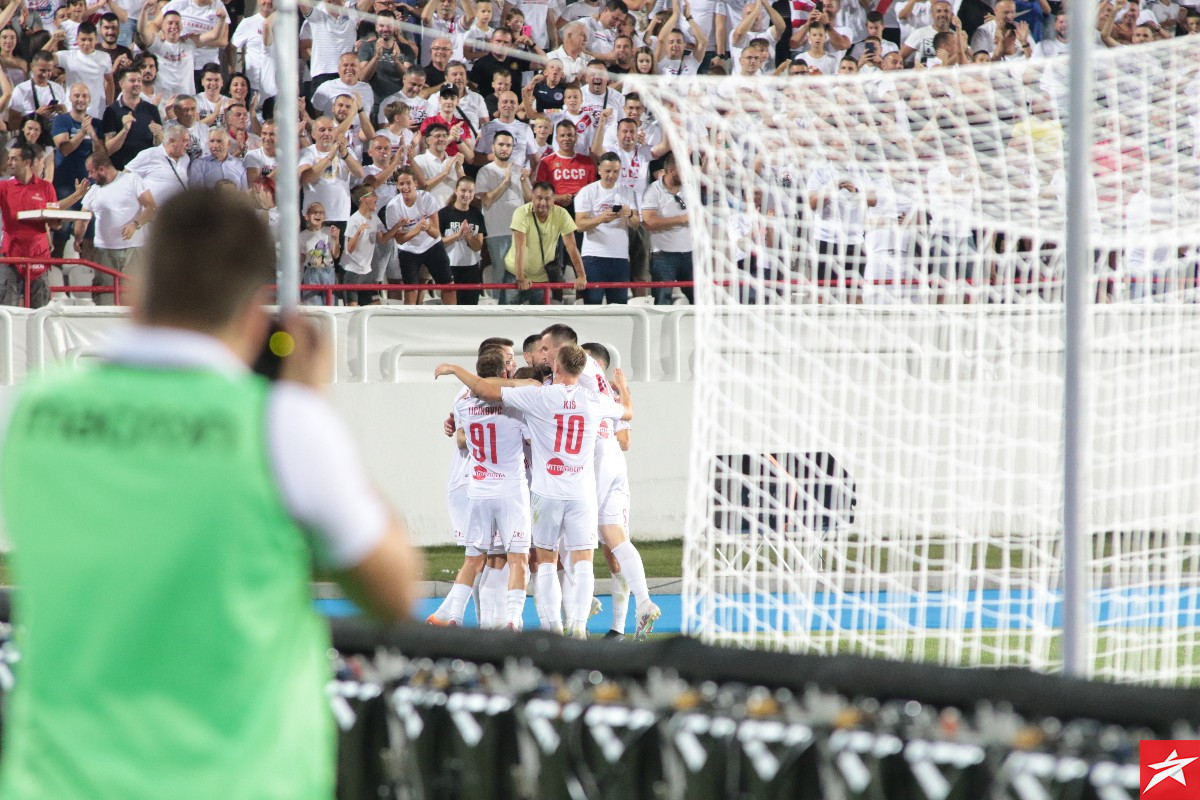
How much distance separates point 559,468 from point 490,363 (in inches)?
34.5

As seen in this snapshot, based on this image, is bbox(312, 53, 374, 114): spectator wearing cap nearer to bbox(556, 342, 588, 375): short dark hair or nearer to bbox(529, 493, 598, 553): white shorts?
bbox(556, 342, 588, 375): short dark hair

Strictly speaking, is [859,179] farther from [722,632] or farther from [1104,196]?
[722,632]

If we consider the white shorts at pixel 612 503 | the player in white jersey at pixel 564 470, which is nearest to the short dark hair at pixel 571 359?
the player in white jersey at pixel 564 470

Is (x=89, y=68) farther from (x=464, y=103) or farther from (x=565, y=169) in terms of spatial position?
(x=565, y=169)

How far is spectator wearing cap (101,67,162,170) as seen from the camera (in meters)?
14.0

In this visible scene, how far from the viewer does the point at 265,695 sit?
83.2 inches

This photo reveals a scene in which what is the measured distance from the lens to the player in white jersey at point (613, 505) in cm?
1028

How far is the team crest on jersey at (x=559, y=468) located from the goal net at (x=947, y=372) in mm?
1779

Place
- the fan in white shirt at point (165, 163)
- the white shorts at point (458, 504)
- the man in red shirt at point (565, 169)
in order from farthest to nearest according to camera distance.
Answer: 1. the man in red shirt at point (565, 169)
2. the fan in white shirt at point (165, 163)
3. the white shorts at point (458, 504)

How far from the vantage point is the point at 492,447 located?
403 inches

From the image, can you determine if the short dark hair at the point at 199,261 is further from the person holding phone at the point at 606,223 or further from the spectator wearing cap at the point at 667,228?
the person holding phone at the point at 606,223

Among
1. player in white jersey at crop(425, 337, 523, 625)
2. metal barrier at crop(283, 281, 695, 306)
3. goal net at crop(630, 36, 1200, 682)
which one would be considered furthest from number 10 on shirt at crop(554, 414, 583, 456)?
metal barrier at crop(283, 281, 695, 306)

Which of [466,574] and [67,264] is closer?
[466,574]

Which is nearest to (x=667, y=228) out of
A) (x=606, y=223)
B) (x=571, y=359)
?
(x=606, y=223)
